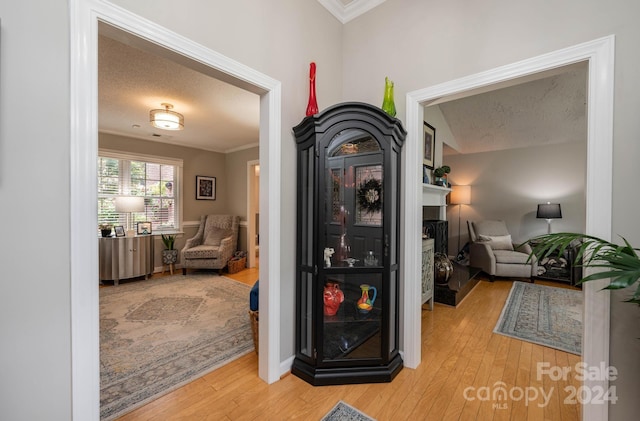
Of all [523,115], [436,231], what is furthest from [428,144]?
[523,115]

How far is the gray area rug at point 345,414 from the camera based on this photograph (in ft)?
Result: 5.09

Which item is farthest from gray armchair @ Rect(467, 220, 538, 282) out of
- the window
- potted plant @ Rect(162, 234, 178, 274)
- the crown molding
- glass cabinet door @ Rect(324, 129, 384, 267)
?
the window

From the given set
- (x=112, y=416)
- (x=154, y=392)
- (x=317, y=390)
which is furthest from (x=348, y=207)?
(x=112, y=416)

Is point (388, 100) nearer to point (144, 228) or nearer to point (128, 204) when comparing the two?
→ point (128, 204)

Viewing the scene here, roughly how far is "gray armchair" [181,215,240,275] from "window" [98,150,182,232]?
0.55 m

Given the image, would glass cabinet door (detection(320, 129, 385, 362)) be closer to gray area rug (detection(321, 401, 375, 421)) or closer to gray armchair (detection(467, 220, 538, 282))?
gray area rug (detection(321, 401, 375, 421))

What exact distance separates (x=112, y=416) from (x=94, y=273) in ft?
3.62

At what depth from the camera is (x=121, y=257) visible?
4.24 meters

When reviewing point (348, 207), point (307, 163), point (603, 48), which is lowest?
point (348, 207)

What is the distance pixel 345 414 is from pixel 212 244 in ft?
14.2

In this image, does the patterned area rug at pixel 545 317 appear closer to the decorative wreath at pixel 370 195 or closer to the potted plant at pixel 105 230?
the decorative wreath at pixel 370 195

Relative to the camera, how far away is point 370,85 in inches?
88.4

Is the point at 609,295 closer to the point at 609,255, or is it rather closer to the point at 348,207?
the point at 609,255

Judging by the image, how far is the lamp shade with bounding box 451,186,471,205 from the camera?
19.0 ft
